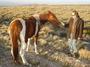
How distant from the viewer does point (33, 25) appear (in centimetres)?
971

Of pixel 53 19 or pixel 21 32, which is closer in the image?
pixel 21 32

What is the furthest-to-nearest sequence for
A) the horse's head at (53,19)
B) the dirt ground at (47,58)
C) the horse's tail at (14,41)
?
the horse's head at (53,19)
the dirt ground at (47,58)
the horse's tail at (14,41)

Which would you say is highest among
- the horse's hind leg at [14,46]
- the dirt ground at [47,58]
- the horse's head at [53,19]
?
the horse's head at [53,19]

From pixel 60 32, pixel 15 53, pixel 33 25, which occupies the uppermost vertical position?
pixel 33 25

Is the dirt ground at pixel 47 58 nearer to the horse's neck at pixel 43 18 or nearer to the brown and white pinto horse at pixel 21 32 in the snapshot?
the brown and white pinto horse at pixel 21 32

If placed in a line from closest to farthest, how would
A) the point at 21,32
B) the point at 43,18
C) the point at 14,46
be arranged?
the point at 14,46, the point at 21,32, the point at 43,18

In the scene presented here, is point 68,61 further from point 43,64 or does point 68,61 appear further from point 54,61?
point 43,64

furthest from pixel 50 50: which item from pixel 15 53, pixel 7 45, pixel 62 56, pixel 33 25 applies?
pixel 15 53

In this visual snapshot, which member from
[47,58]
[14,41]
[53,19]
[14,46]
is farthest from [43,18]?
[14,46]

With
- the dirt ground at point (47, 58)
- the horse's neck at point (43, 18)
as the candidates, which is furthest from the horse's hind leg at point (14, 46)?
the horse's neck at point (43, 18)

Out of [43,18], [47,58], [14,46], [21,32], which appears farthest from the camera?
[47,58]

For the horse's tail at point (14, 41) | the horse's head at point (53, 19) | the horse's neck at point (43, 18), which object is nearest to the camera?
the horse's tail at point (14, 41)

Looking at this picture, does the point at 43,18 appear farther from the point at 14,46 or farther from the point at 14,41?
the point at 14,46

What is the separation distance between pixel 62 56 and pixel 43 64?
1685mm
